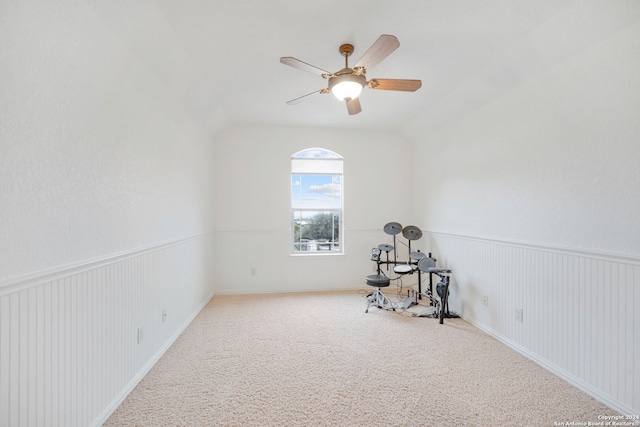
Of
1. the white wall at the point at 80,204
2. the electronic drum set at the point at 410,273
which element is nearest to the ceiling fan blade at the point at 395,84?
the white wall at the point at 80,204

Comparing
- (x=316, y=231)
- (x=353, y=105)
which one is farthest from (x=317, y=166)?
(x=353, y=105)

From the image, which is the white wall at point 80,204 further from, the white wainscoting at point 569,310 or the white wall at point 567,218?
the white wainscoting at point 569,310

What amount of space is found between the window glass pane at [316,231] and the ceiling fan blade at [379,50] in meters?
3.03

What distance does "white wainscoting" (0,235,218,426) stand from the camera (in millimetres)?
1247

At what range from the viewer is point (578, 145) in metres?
2.22

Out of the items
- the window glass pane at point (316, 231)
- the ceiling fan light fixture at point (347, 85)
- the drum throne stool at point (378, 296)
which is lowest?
the drum throne stool at point (378, 296)

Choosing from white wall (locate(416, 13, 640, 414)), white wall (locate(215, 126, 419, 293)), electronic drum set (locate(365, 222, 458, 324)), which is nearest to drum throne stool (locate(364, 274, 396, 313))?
electronic drum set (locate(365, 222, 458, 324))

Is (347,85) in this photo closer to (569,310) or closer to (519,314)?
(569,310)

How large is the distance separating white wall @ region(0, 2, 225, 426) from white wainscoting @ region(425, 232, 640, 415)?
3359 mm

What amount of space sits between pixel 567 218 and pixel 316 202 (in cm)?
333

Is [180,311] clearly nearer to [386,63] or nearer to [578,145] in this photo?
[386,63]

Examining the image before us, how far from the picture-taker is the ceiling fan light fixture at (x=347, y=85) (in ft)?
7.15

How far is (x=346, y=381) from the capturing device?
2.23 meters

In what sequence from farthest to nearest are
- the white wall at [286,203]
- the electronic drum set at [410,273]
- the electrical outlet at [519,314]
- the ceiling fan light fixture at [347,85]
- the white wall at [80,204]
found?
the white wall at [286,203] → the electronic drum set at [410,273] → the electrical outlet at [519,314] → the ceiling fan light fixture at [347,85] → the white wall at [80,204]
